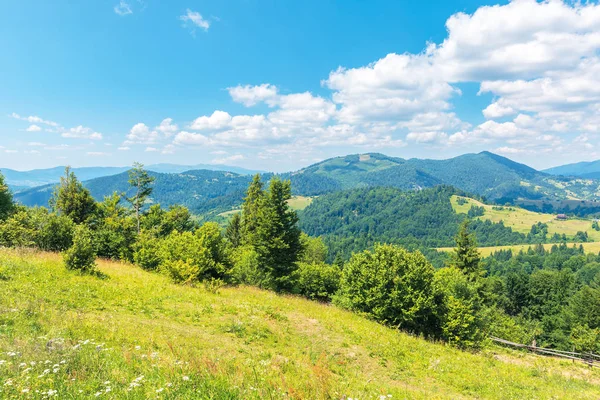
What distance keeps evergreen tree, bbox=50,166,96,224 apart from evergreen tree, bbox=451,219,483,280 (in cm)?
5280

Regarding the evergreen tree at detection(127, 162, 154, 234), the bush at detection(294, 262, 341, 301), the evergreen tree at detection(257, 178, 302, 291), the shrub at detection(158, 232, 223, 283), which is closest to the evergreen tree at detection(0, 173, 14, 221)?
the evergreen tree at detection(127, 162, 154, 234)

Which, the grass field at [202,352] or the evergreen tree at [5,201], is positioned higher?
the evergreen tree at [5,201]

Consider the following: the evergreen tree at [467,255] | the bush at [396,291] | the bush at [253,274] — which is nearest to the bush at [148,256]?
the bush at [253,274]

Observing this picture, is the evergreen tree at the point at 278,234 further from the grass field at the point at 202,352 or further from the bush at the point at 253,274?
the grass field at the point at 202,352

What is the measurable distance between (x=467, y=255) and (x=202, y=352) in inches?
1778

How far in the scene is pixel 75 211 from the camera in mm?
41312

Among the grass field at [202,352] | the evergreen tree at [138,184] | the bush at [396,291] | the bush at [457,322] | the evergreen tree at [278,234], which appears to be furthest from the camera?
the evergreen tree at [138,184]

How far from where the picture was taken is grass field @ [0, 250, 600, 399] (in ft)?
21.5

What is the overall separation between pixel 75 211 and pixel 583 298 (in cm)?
9210

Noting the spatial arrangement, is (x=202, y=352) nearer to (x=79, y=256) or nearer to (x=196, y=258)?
(x=79, y=256)

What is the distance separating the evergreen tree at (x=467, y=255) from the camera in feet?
146

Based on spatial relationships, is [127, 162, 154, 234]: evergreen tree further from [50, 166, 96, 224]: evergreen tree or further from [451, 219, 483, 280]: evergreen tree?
[451, 219, 483, 280]: evergreen tree

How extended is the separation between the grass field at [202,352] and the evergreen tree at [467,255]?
85.8ft

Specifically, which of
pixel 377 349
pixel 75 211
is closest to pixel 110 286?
pixel 377 349
